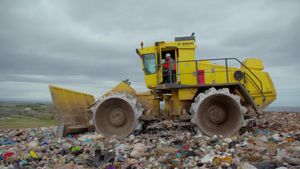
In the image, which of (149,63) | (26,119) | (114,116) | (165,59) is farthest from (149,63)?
(26,119)

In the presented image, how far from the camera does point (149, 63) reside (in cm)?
880

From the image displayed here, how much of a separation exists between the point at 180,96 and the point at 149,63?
58.6 inches

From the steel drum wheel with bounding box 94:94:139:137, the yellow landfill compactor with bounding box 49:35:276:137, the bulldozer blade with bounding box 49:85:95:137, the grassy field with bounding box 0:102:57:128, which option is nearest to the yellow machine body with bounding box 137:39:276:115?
the yellow landfill compactor with bounding box 49:35:276:137

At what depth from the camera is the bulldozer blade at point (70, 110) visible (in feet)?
27.3

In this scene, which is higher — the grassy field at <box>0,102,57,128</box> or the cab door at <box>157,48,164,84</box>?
the cab door at <box>157,48,164,84</box>

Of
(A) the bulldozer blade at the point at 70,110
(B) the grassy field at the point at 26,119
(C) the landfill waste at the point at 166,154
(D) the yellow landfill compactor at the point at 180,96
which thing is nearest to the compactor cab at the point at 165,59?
(D) the yellow landfill compactor at the point at 180,96

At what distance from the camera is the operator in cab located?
833cm

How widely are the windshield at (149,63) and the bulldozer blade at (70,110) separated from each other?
221 cm

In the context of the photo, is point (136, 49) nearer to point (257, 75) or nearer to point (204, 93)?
point (204, 93)

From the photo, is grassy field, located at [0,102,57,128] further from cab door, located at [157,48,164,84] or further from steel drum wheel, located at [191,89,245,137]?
steel drum wheel, located at [191,89,245,137]

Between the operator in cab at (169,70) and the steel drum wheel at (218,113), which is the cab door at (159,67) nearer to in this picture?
the operator in cab at (169,70)

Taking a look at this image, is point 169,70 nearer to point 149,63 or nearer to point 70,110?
point 149,63

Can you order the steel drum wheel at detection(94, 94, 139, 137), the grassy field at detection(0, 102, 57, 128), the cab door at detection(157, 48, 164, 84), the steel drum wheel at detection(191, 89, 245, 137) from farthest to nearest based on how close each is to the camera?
the grassy field at detection(0, 102, 57, 128)
the cab door at detection(157, 48, 164, 84)
the steel drum wheel at detection(94, 94, 139, 137)
the steel drum wheel at detection(191, 89, 245, 137)

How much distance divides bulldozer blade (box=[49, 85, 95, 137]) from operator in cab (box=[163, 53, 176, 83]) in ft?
8.43
